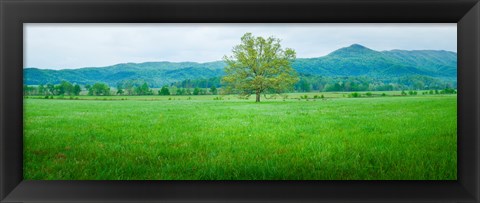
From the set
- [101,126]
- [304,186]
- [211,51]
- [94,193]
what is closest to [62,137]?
[101,126]

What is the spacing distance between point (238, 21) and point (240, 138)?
1281mm

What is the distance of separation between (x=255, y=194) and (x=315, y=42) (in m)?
1.92

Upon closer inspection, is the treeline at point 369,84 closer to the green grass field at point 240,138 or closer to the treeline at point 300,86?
the treeline at point 300,86

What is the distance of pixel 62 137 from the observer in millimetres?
2816

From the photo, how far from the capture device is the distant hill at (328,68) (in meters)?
3.30

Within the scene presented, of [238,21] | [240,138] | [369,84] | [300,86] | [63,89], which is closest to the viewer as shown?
[238,21]

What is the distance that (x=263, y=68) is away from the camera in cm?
347

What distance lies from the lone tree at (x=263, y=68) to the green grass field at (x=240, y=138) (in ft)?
0.50

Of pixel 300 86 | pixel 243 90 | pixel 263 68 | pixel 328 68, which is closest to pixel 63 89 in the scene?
pixel 243 90

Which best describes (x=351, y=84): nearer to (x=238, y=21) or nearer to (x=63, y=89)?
(x=238, y=21)

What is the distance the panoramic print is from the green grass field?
0.02m

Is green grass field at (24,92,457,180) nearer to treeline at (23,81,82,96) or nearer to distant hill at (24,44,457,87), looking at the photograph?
treeline at (23,81,82,96)

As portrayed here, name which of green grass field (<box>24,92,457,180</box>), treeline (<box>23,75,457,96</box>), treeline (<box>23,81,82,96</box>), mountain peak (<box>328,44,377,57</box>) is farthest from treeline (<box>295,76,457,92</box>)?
treeline (<box>23,81,82,96</box>)

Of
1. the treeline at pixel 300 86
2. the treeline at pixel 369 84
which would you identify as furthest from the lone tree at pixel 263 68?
the treeline at pixel 369 84
